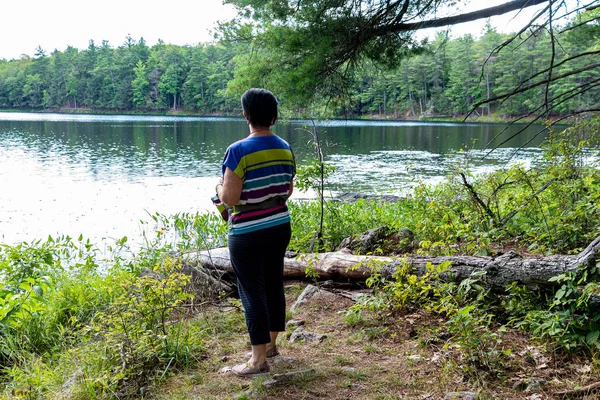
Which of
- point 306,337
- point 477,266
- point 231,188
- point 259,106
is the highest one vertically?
point 259,106

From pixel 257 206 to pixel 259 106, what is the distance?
1.98 ft

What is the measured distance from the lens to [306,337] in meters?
3.72

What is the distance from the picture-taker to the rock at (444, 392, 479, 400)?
262 centimetres

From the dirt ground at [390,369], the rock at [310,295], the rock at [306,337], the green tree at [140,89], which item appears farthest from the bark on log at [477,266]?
the green tree at [140,89]

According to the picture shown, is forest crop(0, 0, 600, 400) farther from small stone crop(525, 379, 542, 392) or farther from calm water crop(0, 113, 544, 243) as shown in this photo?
calm water crop(0, 113, 544, 243)

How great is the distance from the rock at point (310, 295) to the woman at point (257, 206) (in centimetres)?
133

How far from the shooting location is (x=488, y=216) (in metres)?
5.27

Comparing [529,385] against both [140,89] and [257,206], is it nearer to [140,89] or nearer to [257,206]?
[257,206]

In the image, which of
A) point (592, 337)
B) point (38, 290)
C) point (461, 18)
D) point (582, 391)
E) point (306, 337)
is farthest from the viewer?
point (461, 18)

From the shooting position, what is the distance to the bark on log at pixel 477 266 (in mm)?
3305

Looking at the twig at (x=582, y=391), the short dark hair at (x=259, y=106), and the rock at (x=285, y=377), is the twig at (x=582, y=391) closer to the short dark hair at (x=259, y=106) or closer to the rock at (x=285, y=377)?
the rock at (x=285, y=377)

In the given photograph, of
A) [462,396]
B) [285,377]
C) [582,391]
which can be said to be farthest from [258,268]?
[582,391]

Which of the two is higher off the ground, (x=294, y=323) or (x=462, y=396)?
(x=462, y=396)

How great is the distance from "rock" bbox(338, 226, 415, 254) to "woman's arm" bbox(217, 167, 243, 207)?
2.72 metres
